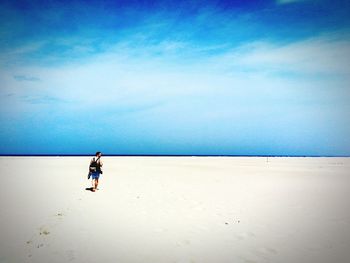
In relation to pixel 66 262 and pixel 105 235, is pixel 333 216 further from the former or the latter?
pixel 66 262

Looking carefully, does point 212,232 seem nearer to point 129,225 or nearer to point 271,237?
point 271,237

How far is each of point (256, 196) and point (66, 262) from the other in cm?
1074

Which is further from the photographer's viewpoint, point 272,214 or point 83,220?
point 272,214

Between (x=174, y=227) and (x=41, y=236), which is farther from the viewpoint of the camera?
(x=174, y=227)

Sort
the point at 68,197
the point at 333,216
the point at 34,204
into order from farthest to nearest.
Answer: the point at 68,197 < the point at 34,204 < the point at 333,216

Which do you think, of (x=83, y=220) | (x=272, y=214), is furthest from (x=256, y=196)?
(x=83, y=220)

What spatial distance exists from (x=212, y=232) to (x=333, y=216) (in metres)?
5.19

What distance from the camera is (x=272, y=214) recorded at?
10812mm

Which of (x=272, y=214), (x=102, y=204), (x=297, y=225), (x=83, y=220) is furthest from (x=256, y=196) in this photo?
(x=83, y=220)

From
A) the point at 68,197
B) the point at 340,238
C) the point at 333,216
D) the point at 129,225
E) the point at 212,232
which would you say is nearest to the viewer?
the point at 340,238

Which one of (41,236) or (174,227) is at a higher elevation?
(174,227)

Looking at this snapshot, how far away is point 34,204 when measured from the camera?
12320mm

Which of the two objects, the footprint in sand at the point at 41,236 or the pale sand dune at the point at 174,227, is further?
the footprint in sand at the point at 41,236

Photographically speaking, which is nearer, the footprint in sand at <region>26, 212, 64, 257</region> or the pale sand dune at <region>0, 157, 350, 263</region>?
the pale sand dune at <region>0, 157, 350, 263</region>
